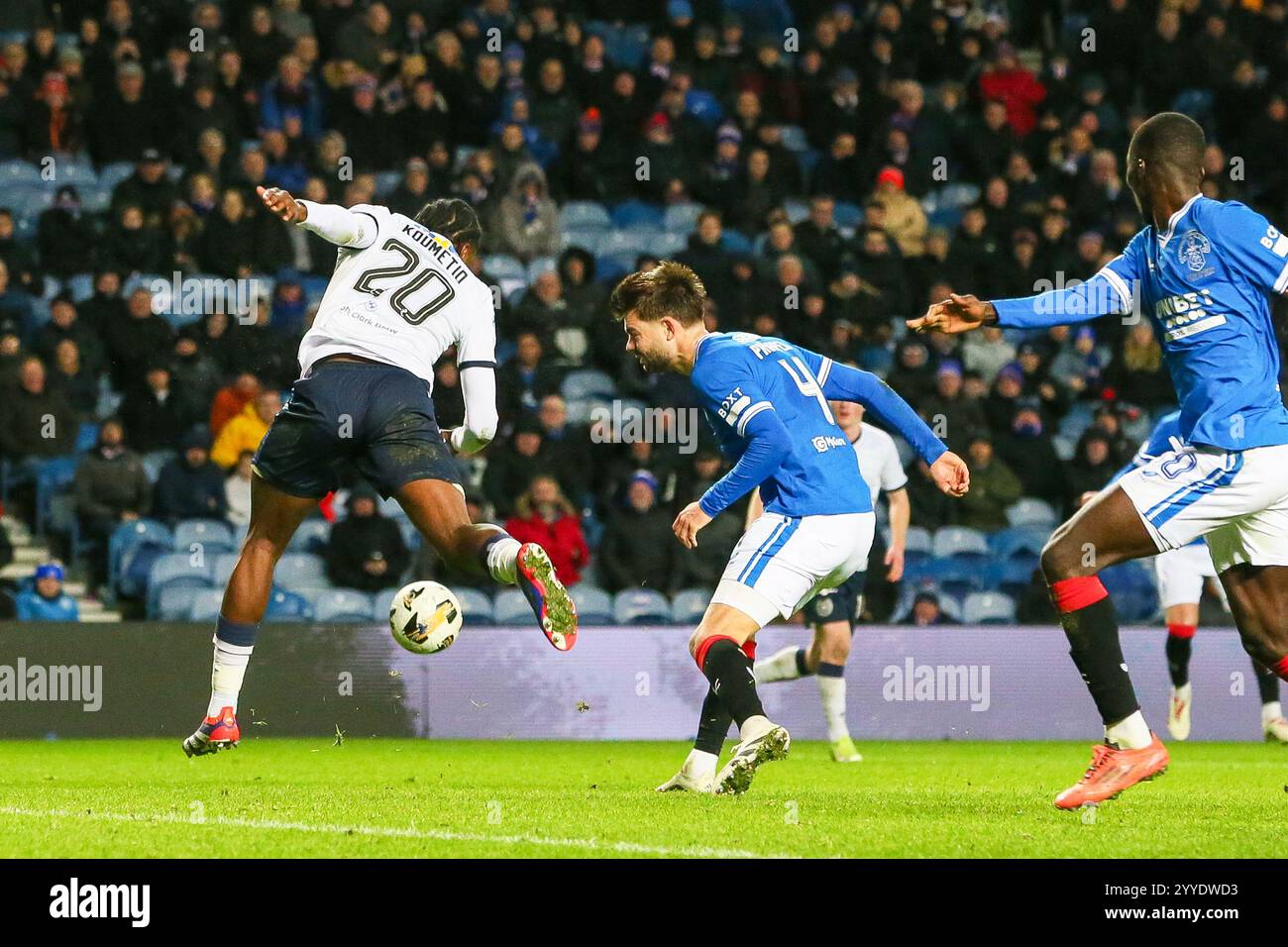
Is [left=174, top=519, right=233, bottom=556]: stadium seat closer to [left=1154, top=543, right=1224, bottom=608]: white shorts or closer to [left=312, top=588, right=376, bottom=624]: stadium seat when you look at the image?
[left=312, top=588, right=376, bottom=624]: stadium seat

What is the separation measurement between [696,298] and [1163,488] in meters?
2.05

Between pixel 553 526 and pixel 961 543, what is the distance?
3303 millimetres

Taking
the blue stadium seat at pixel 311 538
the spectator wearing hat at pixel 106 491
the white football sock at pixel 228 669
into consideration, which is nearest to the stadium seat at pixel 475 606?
the blue stadium seat at pixel 311 538

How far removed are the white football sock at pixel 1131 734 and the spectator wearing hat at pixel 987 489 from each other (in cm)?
747

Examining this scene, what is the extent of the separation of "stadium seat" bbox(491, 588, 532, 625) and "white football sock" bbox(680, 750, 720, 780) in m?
5.79

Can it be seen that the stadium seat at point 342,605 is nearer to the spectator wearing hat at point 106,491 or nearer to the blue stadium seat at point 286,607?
the blue stadium seat at point 286,607

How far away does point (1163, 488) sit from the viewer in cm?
640

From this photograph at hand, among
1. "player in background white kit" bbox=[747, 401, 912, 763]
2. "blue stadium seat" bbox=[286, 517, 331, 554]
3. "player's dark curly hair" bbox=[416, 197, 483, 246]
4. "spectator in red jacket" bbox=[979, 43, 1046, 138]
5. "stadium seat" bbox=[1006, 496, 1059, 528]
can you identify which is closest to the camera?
"player's dark curly hair" bbox=[416, 197, 483, 246]

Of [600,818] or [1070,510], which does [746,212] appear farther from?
[600,818]

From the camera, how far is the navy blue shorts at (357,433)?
7.18 meters

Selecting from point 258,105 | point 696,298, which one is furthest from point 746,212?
point 696,298

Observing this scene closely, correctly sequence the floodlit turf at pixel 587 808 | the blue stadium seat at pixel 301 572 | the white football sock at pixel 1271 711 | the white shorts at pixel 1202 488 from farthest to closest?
the blue stadium seat at pixel 301 572
the white football sock at pixel 1271 711
the white shorts at pixel 1202 488
the floodlit turf at pixel 587 808

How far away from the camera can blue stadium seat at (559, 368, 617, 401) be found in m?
14.6

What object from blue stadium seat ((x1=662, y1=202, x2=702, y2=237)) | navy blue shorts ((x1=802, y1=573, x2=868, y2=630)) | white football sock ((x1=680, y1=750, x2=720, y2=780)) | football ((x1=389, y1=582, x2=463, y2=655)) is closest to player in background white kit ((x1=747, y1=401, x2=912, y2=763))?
navy blue shorts ((x1=802, y1=573, x2=868, y2=630))
